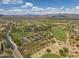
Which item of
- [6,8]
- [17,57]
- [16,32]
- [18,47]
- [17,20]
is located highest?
[6,8]

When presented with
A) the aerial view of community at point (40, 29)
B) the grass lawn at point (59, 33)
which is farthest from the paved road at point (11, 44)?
the grass lawn at point (59, 33)

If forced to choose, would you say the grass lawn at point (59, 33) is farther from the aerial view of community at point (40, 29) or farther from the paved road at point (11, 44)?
the paved road at point (11, 44)

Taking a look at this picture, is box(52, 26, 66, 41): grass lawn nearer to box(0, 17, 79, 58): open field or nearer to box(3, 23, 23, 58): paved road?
box(0, 17, 79, 58): open field

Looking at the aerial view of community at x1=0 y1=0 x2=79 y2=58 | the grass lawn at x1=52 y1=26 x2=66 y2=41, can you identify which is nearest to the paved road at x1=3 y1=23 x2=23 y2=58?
the aerial view of community at x1=0 y1=0 x2=79 y2=58

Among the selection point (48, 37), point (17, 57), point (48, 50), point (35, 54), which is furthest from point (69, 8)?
point (17, 57)

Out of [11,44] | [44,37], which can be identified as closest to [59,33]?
[44,37]

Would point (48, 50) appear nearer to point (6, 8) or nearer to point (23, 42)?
Answer: point (23, 42)
